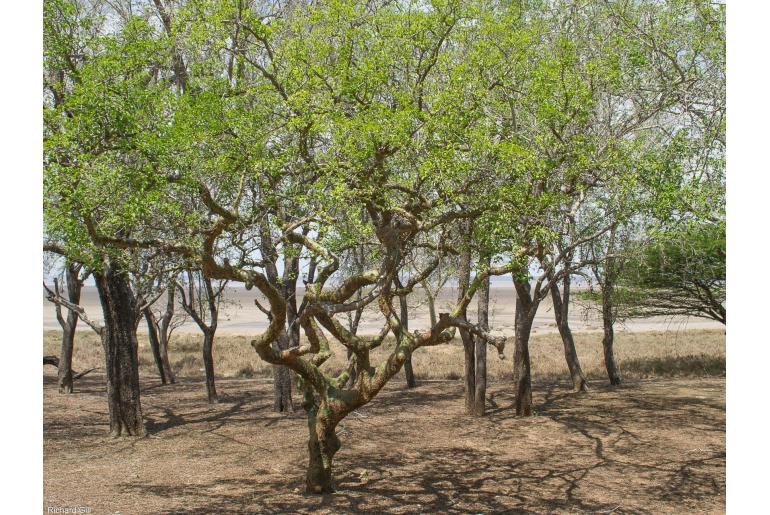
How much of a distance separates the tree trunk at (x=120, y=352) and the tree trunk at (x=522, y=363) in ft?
25.7

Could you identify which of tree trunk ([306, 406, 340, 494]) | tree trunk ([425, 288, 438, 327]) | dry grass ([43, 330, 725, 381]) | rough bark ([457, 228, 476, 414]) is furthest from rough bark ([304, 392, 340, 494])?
dry grass ([43, 330, 725, 381])

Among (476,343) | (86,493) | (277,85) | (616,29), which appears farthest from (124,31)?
(476,343)

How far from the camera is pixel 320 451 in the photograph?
31.7ft

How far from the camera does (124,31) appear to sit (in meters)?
10.5

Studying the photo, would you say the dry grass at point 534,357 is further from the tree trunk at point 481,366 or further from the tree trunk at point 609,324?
the tree trunk at point 481,366

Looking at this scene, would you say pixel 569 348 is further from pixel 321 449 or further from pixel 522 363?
pixel 321 449

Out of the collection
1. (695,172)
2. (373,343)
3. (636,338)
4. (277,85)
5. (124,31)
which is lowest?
(636,338)

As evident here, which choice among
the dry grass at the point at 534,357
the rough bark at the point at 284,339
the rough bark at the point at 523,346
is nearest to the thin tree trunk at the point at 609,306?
the rough bark at the point at 523,346

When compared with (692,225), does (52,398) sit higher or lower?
lower

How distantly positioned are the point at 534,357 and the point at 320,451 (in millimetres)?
24809

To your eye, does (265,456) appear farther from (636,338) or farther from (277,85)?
(636,338)

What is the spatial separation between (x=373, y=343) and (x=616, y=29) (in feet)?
23.5

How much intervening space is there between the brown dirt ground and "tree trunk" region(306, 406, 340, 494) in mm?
207

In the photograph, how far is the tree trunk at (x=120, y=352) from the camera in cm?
1334
